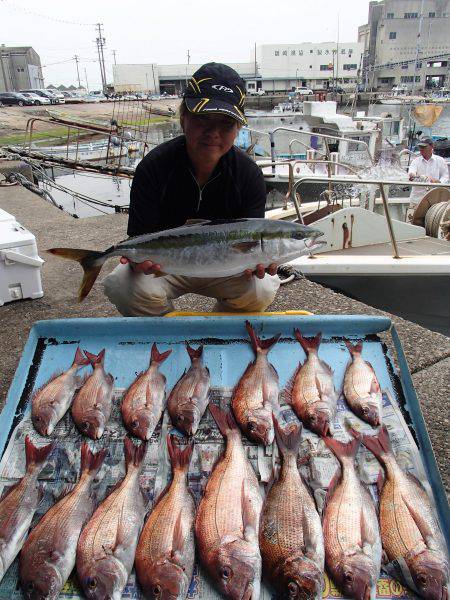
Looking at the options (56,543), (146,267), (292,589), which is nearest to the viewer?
(292,589)

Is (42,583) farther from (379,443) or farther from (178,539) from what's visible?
(379,443)

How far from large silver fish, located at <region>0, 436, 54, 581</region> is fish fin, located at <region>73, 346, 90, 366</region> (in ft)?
1.73

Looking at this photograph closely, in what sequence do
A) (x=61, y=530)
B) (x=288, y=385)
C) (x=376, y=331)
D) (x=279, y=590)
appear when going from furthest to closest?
(x=376, y=331) < (x=288, y=385) < (x=61, y=530) < (x=279, y=590)

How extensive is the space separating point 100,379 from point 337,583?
1.45m

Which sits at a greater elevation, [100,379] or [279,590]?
[100,379]

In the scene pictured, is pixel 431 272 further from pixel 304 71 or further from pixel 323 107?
pixel 304 71

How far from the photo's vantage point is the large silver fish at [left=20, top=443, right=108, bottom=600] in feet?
4.96

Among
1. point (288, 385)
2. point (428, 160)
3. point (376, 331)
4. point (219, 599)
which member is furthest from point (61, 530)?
point (428, 160)

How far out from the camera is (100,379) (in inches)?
92.7

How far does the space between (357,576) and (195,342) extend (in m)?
1.41

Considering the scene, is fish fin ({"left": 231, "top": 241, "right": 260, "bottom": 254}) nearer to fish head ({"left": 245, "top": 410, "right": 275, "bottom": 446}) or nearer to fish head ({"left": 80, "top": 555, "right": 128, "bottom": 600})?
fish head ({"left": 245, "top": 410, "right": 275, "bottom": 446})

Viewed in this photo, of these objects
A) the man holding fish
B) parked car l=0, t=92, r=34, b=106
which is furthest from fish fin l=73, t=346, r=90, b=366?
parked car l=0, t=92, r=34, b=106

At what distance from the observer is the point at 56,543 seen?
5.35 feet

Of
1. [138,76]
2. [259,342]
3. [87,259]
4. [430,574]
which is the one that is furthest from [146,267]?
[138,76]
